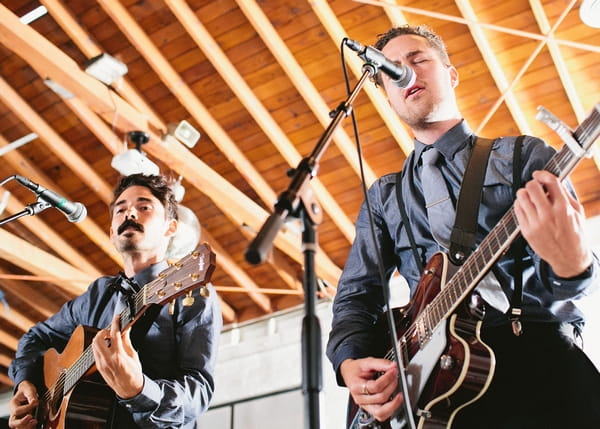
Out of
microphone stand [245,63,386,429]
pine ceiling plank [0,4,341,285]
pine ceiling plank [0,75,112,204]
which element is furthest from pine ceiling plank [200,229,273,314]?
microphone stand [245,63,386,429]

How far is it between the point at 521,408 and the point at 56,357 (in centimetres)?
199

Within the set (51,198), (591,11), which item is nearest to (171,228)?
(51,198)

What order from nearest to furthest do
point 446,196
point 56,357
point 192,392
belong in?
1. point 446,196
2. point 192,392
3. point 56,357

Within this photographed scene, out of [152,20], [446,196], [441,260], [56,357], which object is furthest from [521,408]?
[152,20]

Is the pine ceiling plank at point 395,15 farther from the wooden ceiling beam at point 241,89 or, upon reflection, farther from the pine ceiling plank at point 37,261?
the pine ceiling plank at point 37,261

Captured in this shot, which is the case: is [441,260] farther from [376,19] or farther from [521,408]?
[376,19]

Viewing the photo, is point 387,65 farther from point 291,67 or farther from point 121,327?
point 291,67

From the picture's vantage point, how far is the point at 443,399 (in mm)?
1613

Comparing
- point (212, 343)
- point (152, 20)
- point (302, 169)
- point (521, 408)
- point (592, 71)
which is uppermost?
point (152, 20)

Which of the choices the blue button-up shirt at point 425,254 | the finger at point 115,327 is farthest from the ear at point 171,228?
the blue button-up shirt at point 425,254

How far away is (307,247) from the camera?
142 centimetres

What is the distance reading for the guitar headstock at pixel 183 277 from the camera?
7.74ft

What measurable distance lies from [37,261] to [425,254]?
5118 millimetres

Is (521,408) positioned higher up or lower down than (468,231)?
lower down
